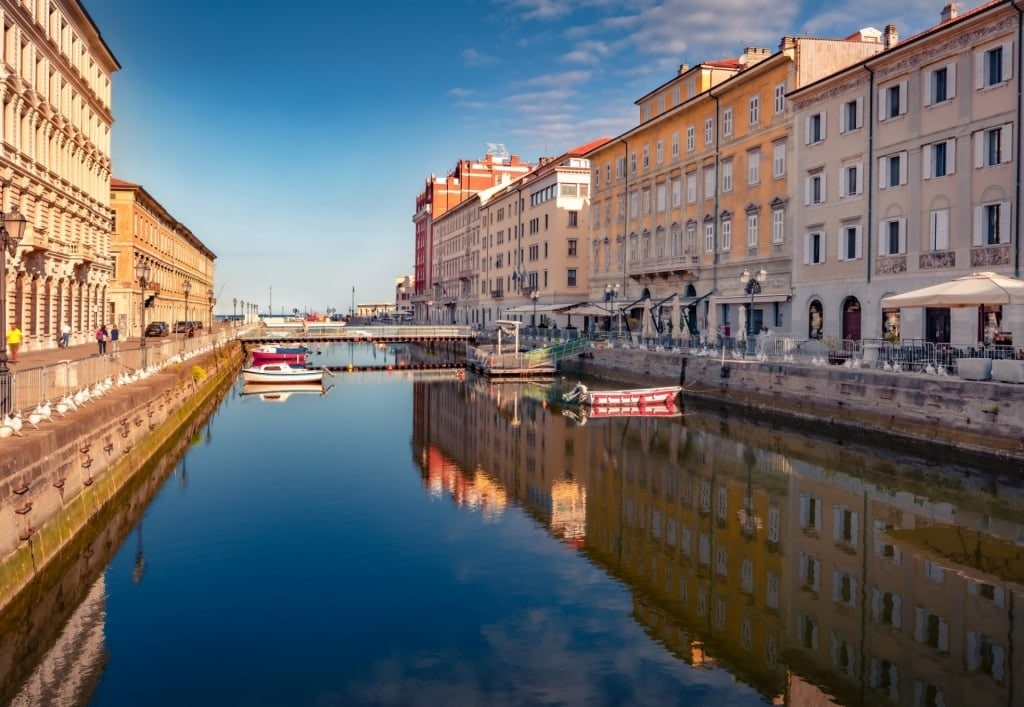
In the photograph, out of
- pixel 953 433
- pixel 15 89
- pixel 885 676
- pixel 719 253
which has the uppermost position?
pixel 15 89

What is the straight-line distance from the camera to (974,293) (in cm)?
2408

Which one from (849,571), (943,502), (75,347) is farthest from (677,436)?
(75,347)

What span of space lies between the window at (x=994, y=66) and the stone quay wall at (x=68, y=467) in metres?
30.3

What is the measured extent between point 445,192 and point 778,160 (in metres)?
86.3

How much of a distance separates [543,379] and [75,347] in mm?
27233

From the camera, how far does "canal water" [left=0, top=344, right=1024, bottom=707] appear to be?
1098cm

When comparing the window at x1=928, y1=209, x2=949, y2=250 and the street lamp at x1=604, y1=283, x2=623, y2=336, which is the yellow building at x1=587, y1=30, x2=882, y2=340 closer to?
the street lamp at x1=604, y1=283, x2=623, y2=336

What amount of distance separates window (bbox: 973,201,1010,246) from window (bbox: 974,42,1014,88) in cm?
436

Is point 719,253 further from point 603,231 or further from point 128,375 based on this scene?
point 128,375

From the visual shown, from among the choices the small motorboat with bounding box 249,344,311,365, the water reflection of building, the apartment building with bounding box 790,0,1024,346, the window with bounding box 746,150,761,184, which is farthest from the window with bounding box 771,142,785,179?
the small motorboat with bounding box 249,344,311,365

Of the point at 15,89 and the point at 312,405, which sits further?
the point at 312,405

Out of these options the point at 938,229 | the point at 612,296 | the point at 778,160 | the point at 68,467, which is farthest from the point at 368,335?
the point at 68,467

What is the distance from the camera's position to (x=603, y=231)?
65.6 metres

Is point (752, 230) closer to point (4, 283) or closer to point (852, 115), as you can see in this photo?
point (852, 115)
